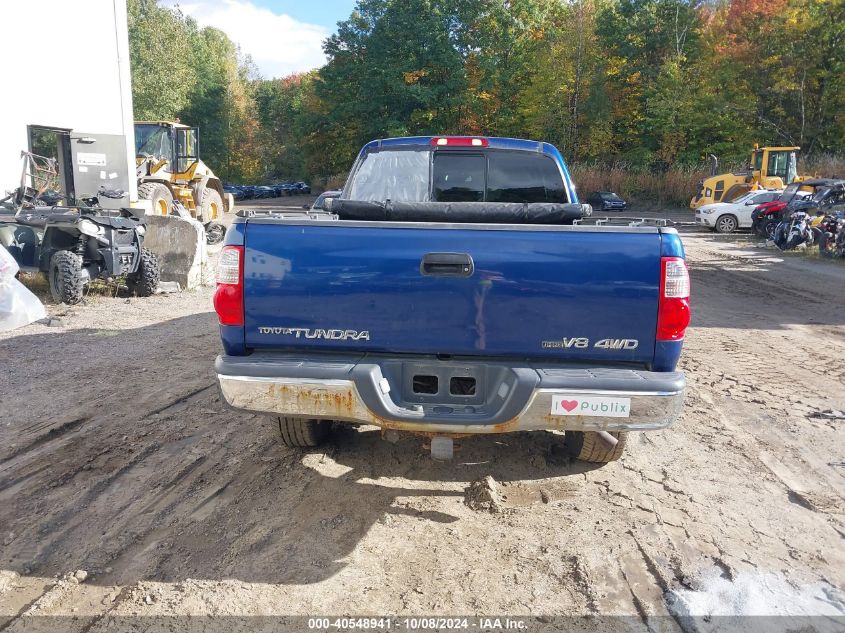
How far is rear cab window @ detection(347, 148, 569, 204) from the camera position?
18.1ft

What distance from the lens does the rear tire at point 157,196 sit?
57.3 feet

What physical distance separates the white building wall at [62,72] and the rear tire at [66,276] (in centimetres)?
635

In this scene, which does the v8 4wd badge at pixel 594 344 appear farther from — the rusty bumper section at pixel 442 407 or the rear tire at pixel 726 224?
the rear tire at pixel 726 224

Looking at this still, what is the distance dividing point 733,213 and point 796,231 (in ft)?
22.4

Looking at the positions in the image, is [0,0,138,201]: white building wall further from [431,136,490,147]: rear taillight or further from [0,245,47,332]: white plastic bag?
[431,136,490,147]: rear taillight

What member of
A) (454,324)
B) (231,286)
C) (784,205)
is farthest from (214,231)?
(784,205)

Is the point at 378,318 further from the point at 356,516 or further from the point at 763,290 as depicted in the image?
the point at 763,290

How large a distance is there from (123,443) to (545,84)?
150ft

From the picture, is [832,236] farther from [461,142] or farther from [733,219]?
[461,142]

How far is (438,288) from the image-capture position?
322 centimetres

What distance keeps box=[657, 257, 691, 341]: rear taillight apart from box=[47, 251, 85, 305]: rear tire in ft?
28.5

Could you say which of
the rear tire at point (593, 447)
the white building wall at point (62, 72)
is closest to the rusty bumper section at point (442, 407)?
the rear tire at point (593, 447)

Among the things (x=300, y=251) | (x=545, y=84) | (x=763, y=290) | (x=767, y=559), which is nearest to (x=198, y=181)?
(x=763, y=290)

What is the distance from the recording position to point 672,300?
3152mm
